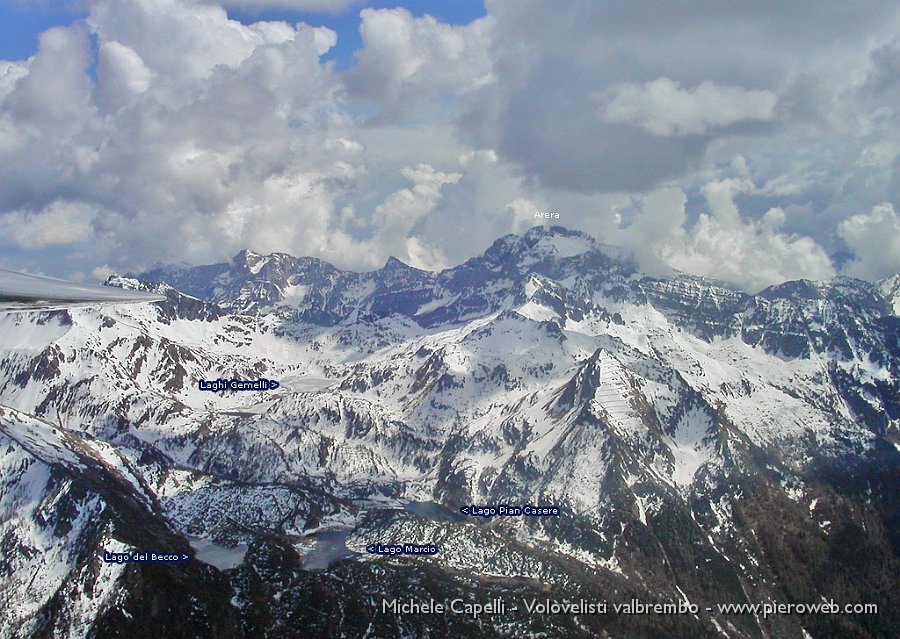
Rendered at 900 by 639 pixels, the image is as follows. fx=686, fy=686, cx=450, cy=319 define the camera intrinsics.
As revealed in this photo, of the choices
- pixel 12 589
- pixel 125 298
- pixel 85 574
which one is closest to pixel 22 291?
pixel 125 298

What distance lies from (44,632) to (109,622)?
1858 cm

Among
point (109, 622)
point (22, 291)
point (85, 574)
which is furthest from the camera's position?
point (85, 574)

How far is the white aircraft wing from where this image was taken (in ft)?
145

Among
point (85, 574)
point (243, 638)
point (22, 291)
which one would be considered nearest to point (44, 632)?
point (85, 574)

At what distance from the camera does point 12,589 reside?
7785 inches

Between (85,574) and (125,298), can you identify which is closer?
(125,298)

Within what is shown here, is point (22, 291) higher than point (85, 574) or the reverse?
higher

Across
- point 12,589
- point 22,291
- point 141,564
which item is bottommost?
point 12,589

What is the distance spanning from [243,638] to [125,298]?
592 ft

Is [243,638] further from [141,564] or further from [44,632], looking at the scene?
[44,632]

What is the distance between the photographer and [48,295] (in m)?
46.6

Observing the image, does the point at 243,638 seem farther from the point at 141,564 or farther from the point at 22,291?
the point at 22,291

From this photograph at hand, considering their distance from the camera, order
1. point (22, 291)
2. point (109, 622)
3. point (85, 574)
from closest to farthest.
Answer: point (22, 291), point (109, 622), point (85, 574)

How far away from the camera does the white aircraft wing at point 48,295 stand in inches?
1745
